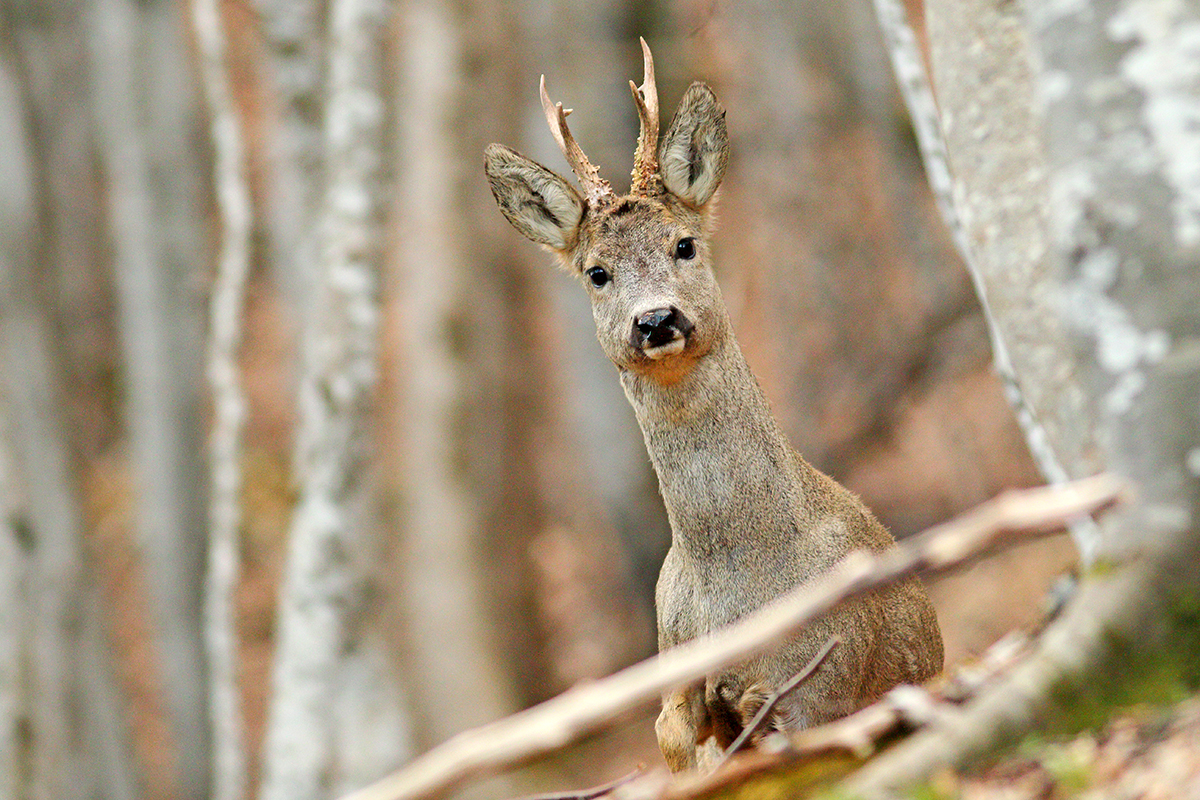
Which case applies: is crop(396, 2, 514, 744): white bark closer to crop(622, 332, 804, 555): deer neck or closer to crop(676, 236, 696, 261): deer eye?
crop(676, 236, 696, 261): deer eye

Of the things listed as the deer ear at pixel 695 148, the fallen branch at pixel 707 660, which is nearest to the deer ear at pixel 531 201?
the deer ear at pixel 695 148

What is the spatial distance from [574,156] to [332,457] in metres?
Answer: 5.02

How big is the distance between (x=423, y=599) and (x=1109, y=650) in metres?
9.04

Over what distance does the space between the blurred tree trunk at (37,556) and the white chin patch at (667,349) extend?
893cm

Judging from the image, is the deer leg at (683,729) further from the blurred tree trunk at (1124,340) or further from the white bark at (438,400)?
the white bark at (438,400)

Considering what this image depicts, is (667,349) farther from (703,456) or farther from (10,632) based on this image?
(10,632)

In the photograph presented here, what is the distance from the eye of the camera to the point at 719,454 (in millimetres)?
5059

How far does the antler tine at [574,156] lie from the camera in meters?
5.18

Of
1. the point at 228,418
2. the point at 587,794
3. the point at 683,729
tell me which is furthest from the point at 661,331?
the point at 228,418

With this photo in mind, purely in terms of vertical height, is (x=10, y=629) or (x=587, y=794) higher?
(x=10, y=629)

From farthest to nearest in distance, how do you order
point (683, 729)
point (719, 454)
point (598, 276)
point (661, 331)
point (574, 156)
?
point (598, 276) → point (574, 156) → point (719, 454) → point (661, 331) → point (683, 729)

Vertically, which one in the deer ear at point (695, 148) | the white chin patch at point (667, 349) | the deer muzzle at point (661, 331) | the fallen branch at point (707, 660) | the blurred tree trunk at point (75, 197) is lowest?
the fallen branch at point (707, 660)

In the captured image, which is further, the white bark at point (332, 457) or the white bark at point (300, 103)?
the white bark at point (300, 103)

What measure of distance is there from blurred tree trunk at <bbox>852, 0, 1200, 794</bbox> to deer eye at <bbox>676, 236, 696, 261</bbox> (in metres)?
2.24
